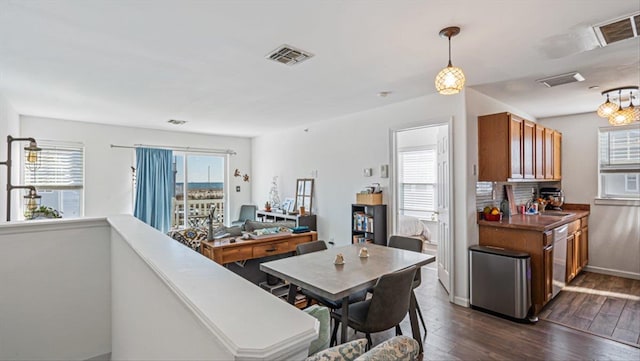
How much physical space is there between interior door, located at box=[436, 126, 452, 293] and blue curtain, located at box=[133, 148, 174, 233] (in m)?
5.26

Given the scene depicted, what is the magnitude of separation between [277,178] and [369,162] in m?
2.73

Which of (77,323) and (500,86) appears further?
(500,86)

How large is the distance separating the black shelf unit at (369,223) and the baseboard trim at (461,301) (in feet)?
3.90

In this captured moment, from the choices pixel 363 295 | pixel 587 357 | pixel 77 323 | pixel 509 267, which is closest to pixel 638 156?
pixel 509 267

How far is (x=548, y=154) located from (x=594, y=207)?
1.26 meters

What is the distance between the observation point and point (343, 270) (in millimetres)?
2248

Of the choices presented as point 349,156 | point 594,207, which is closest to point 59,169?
point 349,156

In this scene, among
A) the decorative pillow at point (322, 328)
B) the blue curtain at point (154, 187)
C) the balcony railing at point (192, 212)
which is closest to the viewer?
the decorative pillow at point (322, 328)

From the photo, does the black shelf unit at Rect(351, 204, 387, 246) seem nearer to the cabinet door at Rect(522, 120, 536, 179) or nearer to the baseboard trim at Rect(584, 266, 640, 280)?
the cabinet door at Rect(522, 120, 536, 179)

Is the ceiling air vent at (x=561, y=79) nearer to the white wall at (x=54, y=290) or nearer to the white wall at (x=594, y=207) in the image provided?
the white wall at (x=594, y=207)

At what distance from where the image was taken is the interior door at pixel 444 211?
142 inches

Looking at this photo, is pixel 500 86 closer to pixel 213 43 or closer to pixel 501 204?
pixel 501 204

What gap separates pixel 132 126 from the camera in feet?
19.2

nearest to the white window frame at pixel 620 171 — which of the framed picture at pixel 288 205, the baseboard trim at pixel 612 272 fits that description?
the baseboard trim at pixel 612 272
